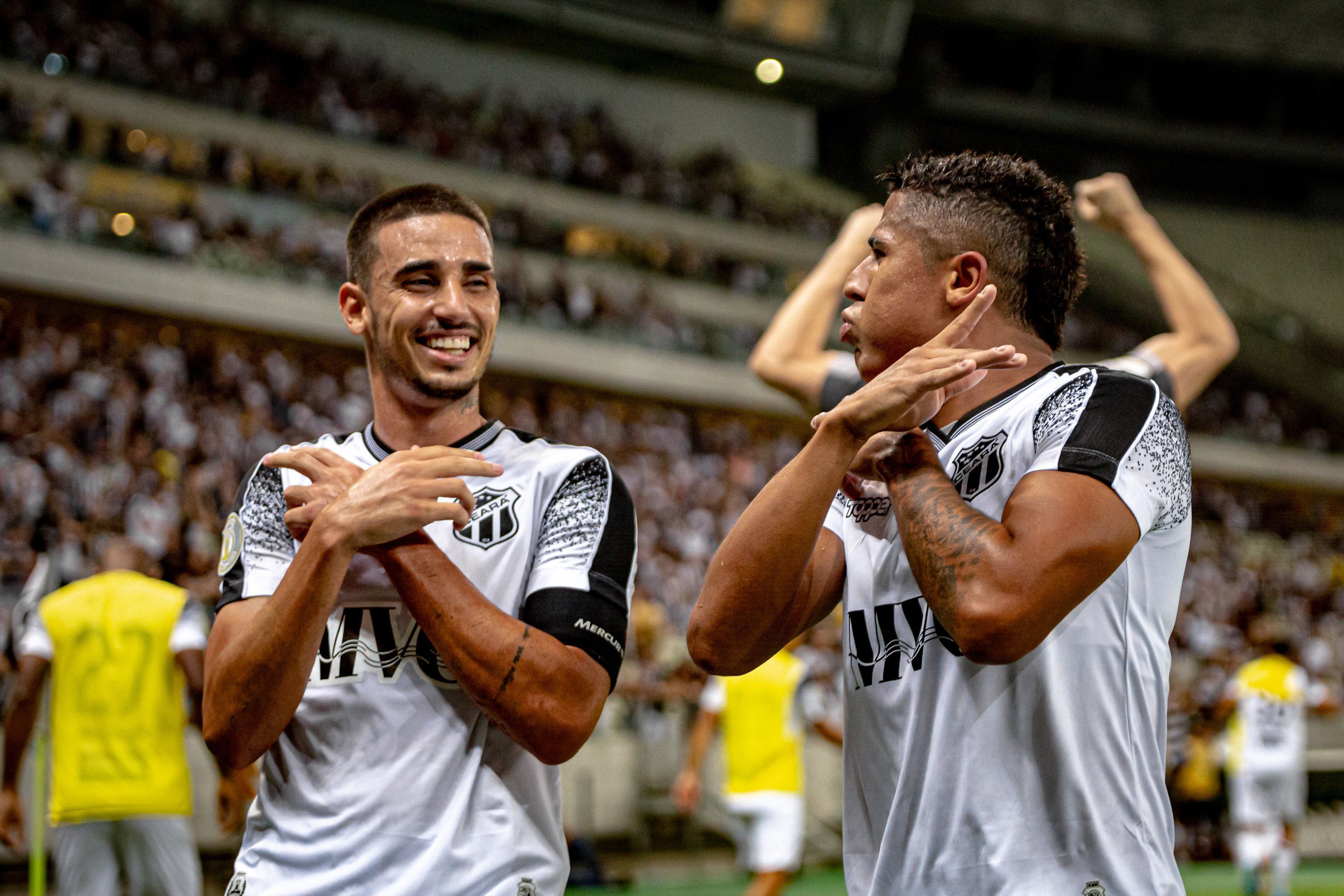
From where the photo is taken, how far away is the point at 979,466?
2.35 metres

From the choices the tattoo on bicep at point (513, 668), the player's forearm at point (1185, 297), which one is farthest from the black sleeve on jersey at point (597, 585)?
the player's forearm at point (1185, 297)

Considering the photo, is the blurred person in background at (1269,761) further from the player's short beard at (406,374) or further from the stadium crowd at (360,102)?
the stadium crowd at (360,102)

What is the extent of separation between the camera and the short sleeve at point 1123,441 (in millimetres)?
2105

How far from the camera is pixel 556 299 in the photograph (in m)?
26.8

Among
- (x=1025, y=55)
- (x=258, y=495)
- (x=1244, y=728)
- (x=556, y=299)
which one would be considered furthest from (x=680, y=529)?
(x=1025, y=55)

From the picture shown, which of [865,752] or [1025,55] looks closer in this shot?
[865,752]

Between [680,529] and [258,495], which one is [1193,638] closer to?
[680,529]

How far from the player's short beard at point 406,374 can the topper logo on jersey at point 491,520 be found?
9.7 inches

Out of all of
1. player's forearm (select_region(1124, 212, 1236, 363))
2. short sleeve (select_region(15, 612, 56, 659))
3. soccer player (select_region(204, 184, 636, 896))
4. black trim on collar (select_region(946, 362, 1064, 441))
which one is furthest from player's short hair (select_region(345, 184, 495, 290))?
short sleeve (select_region(15, 612, 56, 659))

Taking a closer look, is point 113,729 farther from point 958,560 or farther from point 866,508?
point 958,560

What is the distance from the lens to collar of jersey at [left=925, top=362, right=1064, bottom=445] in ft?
7.88

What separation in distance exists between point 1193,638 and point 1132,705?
21856mm

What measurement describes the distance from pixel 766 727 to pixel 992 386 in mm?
6637

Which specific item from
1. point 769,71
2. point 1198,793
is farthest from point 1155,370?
point 769,71
